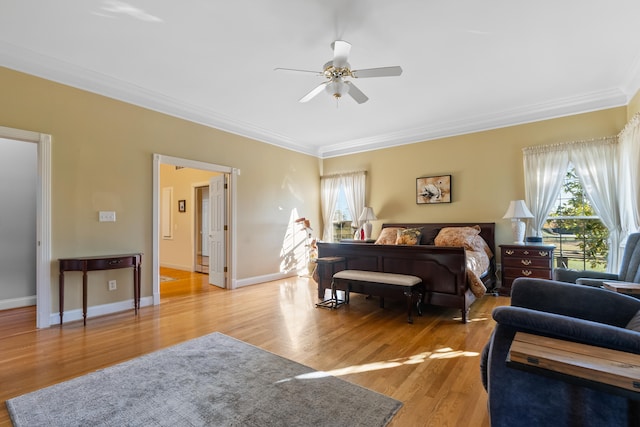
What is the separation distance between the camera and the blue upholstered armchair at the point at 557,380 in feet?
4.05

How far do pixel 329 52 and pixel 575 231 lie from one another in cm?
450

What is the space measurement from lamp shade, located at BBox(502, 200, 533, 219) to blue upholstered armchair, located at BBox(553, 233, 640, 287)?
162cm

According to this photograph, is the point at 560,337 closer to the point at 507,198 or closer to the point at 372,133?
the point at 507,198

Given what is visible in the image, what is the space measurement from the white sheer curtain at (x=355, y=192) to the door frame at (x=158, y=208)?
8.45 ft

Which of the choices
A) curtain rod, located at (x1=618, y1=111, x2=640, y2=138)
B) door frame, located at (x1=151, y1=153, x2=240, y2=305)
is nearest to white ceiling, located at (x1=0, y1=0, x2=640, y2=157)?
curtain rod, located at (x1=618, y1=111, x2=640, y2=138)

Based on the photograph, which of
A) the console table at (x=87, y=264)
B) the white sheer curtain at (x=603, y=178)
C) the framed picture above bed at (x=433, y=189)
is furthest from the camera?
the framed picture above bed at (x=433, y=189)

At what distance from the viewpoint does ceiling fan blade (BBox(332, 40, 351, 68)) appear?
2.77 m

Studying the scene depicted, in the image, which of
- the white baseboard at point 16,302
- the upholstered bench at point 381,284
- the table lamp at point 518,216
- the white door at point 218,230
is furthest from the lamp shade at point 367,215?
the white baseboard at point 16,302

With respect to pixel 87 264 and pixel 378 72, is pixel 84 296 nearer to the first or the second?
pixel 87 264

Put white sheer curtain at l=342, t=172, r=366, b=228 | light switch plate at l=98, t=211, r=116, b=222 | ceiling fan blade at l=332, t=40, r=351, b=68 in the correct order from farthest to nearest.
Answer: white sheer curtain at l=342, t=172, r=366, b=228
light switch plate at l=98, t=211, r=116, b=222
ceiling fan blade at l=332, t=40, r=351, b=68

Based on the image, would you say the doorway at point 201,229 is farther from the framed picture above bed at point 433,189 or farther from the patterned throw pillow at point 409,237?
the framed picture above bed at point 433,189

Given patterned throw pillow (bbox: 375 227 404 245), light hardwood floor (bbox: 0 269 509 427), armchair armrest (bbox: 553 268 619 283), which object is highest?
patterned throw pillow (bbox: 375 227 404 245)

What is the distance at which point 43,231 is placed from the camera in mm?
3336

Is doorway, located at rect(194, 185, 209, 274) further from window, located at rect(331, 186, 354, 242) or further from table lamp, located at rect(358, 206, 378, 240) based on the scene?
table lamp, located at rect(358, 206, 378, 240)
